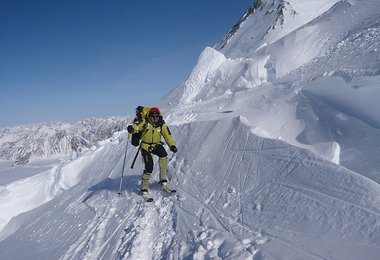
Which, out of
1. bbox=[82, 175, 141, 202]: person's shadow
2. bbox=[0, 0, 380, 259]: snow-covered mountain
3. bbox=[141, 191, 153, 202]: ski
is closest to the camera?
bbox=[0, 0, 380, 259]: snow-covered mountain

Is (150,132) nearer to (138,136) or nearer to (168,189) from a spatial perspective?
(138,136)

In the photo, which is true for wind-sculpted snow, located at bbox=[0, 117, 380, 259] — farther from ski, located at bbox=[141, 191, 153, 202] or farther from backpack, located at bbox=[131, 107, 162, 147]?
backpack, located at bbox=[131, 107, 162, 147]

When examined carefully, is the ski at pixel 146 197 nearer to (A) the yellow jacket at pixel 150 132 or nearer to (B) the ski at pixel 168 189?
(B) the ski at pixel 168 189

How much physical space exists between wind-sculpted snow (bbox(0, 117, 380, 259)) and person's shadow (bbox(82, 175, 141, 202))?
0.06 meters

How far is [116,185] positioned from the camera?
11703 millimetres

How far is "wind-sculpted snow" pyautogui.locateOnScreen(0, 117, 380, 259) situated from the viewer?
18.1ft

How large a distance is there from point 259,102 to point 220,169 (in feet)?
15.0

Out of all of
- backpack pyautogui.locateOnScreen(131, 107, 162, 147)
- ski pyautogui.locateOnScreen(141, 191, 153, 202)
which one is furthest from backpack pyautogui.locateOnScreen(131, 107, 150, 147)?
ski pyautogui.locateOnScreen(141, 191, 153, 202)

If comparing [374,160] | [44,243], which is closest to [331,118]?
[374,160]

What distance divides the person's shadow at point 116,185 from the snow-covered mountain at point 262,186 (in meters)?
0.08

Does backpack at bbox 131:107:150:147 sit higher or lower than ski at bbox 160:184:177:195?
higher

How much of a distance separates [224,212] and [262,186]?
1.08 metres

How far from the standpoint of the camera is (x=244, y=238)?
20.0ft

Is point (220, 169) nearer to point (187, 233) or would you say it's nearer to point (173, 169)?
point (173, 169)
